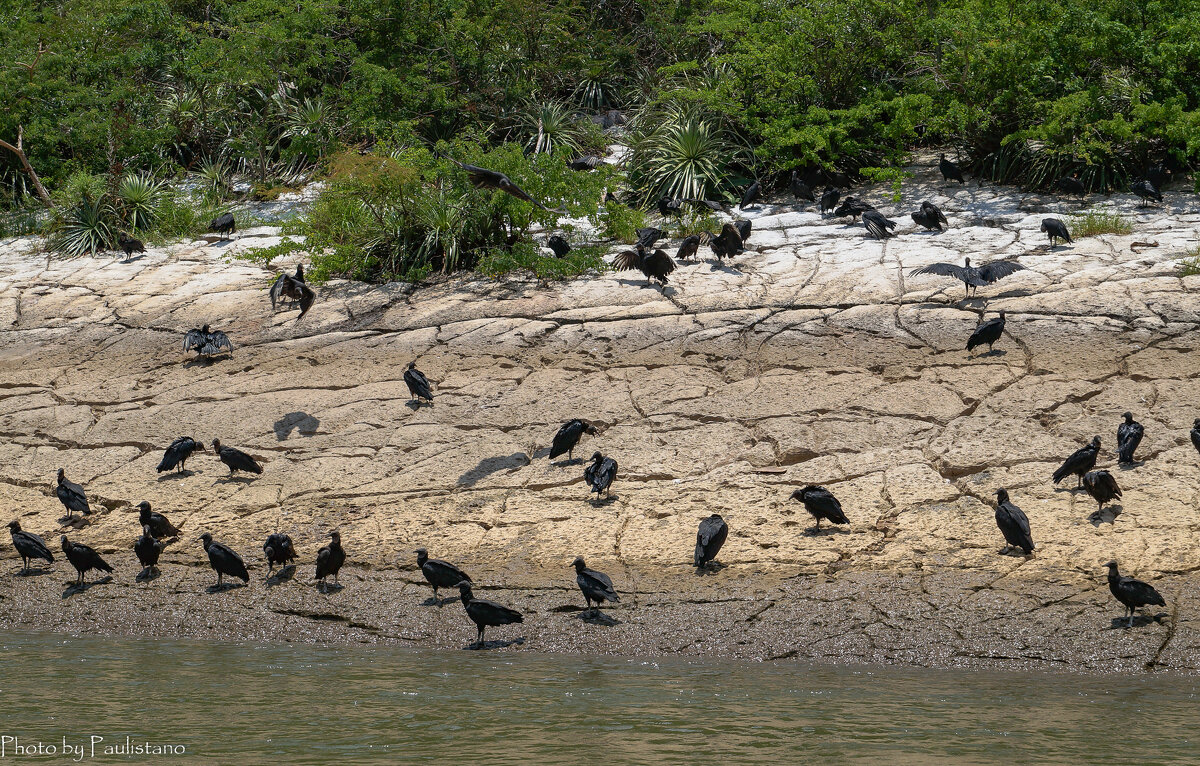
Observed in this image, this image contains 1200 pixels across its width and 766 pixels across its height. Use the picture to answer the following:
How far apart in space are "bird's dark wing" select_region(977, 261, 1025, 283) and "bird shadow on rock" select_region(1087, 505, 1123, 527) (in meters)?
3.68

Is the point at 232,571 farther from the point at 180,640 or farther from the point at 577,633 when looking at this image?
the point at 577,633

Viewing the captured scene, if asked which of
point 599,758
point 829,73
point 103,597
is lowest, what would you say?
point 103,597

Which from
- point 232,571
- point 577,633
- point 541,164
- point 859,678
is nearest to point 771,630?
point 859,678

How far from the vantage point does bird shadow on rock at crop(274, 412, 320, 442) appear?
10.1m

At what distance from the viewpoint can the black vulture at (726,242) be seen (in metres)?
12.7

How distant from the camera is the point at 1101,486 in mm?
7551

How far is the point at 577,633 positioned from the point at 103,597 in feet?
11.5

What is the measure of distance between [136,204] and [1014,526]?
42.7 feet

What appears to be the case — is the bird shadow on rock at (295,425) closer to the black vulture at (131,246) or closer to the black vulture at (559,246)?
the black vulture at (559,246)

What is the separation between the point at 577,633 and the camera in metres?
7.04

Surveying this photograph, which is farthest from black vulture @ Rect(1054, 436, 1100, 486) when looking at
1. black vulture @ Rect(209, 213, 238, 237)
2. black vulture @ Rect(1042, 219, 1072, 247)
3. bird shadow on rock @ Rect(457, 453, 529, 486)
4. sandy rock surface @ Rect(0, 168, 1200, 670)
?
black vulture @ Rect(209, 213, 238, 237)

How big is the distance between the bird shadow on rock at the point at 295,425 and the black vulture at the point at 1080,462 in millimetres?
6260

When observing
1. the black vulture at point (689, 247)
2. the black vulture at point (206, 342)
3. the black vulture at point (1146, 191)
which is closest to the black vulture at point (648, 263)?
the black vulture at point (689, 247)

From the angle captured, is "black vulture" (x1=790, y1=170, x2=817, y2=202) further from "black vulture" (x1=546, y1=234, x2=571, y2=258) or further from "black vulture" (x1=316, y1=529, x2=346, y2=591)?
"black vulture" (x1=316, y1=529, x2=346, y2=591)
